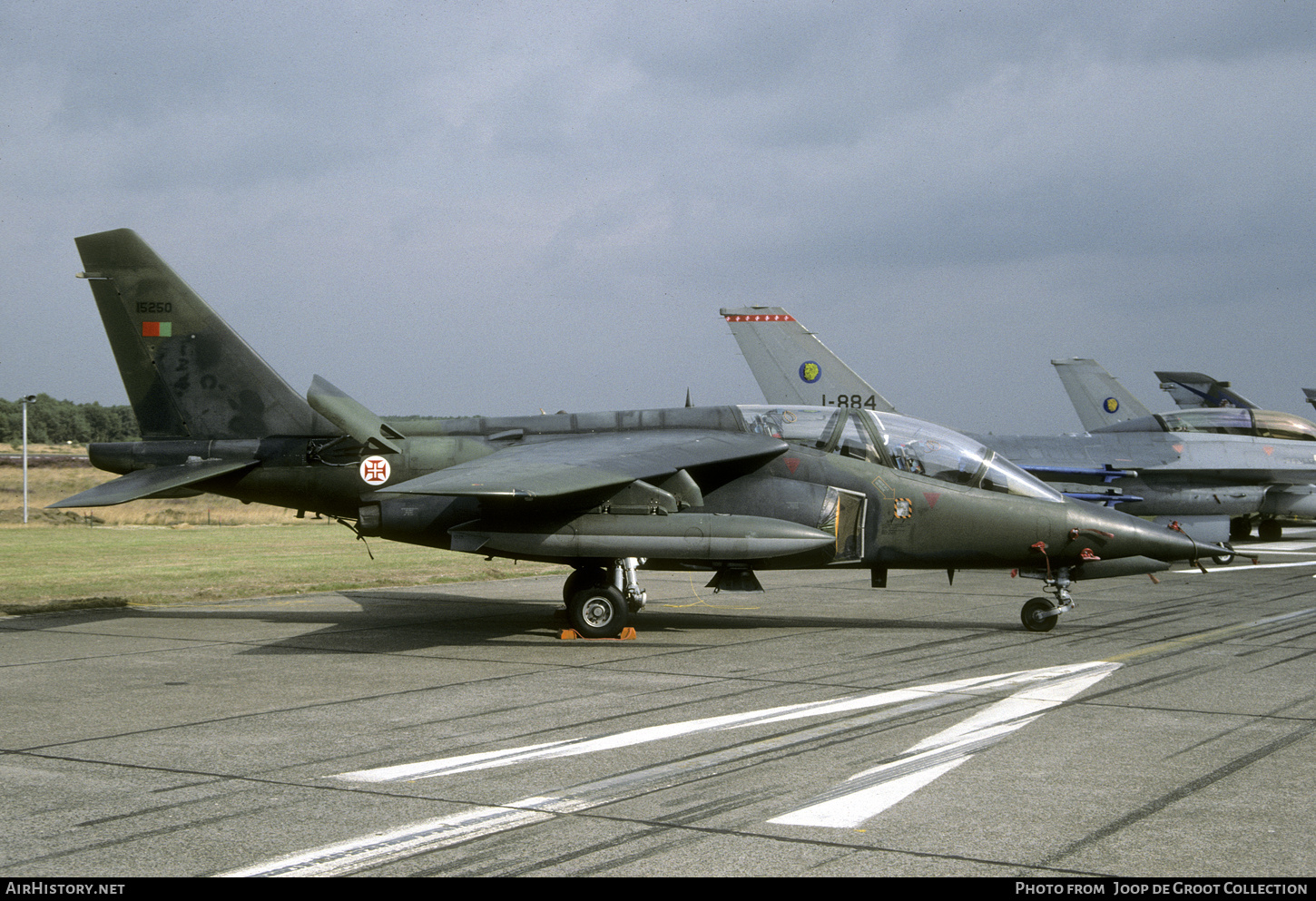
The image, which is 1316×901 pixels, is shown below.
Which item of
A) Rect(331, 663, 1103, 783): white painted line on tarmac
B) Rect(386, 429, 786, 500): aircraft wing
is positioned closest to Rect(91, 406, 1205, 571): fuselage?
Rect(386, 429, 786, 500): aircraft wing

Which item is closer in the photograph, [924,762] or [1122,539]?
[924,762]

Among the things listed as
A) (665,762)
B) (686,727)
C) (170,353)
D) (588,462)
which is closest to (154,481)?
(170,353)

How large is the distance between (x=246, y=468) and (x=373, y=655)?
3931 millimetres

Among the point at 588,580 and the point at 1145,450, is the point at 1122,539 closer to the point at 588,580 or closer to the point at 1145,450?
the point at 588,580

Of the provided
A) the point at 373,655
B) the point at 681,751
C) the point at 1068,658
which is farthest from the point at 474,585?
the point at 681,751

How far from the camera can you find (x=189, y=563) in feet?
78.8

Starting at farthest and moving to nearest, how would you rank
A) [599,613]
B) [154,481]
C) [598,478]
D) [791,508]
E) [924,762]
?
[154,481] < [791,508] < [599,613] < [598,478] < [924,762]

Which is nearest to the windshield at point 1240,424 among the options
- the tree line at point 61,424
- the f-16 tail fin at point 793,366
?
the f-16 tail fin at point 793,366

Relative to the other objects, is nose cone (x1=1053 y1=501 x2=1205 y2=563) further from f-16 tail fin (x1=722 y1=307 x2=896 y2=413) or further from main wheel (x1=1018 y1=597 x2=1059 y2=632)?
f-16 tail fin (x1=722 y1=307 x2=896 y2=413)

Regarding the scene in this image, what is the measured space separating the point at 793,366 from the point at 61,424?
13139cm

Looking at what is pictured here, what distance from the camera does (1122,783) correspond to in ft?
21.0

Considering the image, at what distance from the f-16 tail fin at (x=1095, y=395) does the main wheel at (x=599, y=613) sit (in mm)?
31603

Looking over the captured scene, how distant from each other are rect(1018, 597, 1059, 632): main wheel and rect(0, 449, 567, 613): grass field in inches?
452

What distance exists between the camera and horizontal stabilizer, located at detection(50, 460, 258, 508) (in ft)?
44.1
